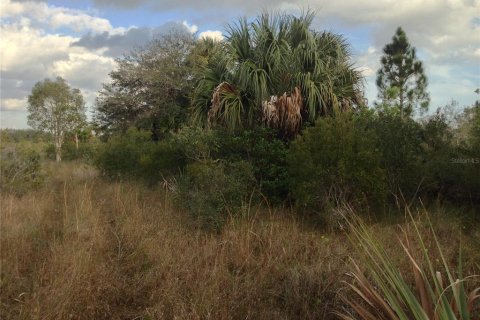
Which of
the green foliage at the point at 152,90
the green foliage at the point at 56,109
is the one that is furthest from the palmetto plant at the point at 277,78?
the green foliage at the point at 56,109

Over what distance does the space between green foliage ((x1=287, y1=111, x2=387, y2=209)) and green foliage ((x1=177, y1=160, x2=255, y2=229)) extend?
1.04 metres

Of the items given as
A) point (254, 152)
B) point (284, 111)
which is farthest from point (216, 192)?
point (284, 111)

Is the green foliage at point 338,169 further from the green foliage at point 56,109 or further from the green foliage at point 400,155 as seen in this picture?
the green foliage at point 56,109

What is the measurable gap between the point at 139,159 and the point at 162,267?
770cm

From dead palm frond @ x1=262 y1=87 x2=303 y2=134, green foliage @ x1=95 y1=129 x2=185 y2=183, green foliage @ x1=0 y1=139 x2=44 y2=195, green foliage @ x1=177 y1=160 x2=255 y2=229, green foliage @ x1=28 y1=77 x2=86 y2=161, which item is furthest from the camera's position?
green foliage @ x1=28 y1=77 x2=86 y2=161

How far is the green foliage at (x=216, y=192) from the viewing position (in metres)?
6.77

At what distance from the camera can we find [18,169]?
923 cm

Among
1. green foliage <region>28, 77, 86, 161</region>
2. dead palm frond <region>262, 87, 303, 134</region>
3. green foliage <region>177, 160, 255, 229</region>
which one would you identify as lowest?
green foliage <region>177, 160, 255, 229</region>

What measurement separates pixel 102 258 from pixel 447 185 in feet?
21.3

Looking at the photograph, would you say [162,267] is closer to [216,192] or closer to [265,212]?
[216,192]

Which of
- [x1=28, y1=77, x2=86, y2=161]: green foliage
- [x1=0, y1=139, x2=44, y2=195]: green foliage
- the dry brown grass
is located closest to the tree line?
the dry brown grass

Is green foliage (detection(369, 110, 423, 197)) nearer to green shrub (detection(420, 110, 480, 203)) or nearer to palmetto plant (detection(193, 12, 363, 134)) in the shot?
green shrub (detection(420, 110, 480, 203))

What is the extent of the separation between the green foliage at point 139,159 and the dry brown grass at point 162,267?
13.3 feet

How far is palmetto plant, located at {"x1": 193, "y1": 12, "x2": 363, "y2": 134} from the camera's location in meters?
9.27
